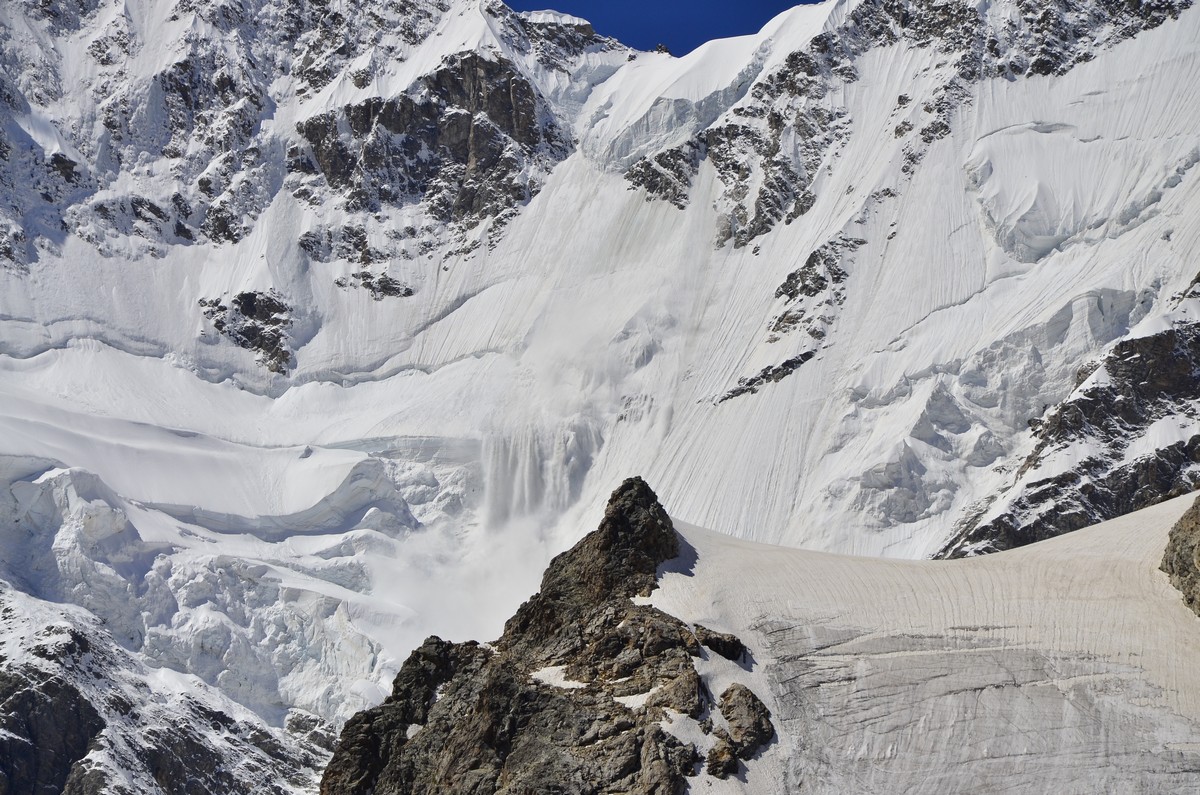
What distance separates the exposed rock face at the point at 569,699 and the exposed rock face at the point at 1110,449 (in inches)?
2467

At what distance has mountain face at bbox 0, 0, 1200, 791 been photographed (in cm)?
13600

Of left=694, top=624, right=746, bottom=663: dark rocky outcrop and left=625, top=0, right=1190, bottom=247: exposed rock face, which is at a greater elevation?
left=625, top=0, right=1190, bottom=247: exposed rock face

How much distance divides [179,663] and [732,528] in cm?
4199

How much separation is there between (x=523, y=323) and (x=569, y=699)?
119m

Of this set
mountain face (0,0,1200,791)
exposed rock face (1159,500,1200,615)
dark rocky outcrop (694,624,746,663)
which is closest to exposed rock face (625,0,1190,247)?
mountain face (0,0,1200,791)

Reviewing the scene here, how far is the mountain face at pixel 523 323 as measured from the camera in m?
136

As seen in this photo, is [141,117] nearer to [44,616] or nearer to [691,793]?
[44,616]

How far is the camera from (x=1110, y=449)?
12900cm

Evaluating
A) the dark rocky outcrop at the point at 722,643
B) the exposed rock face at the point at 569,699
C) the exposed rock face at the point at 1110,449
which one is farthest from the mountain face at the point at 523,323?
the dark rocky outcrop at the point at 722,643

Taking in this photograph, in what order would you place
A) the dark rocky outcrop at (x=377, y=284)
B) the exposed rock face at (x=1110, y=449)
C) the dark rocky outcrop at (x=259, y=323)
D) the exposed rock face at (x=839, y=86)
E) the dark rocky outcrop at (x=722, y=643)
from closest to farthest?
the dark rocky outcrop at (x=722, y=643)
the exposed rock face at (x=1110, y=449)
the exposed rock face at (x=839, y=86)
the dark rocky outcrop at (x=259, y=323)
the dark rocky outcrop at (x=377, y=284)

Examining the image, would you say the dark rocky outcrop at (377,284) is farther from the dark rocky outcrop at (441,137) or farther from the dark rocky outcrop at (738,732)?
the dark rocky outcrop at (738,732)

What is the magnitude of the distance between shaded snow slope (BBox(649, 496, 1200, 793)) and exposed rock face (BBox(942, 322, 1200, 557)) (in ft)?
179

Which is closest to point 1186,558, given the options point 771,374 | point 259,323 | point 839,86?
point 771,374

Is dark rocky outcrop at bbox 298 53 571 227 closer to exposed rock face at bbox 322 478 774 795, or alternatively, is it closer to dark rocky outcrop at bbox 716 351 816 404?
dark rocky outcrop at bbox 716 351 816 404
